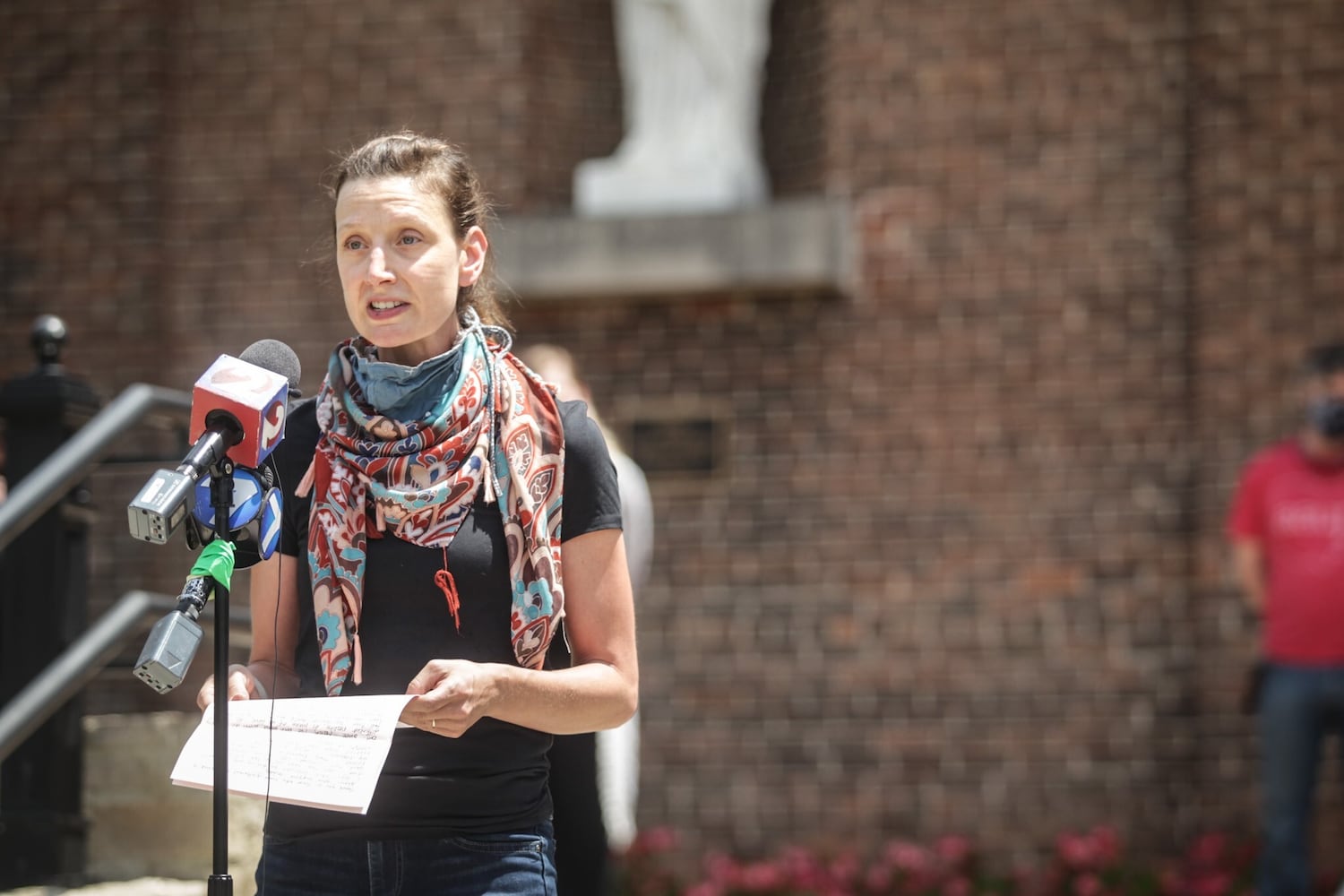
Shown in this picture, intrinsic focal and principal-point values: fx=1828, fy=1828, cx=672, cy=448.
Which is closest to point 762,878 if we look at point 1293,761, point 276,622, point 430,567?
point 1293,761

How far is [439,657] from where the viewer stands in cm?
236

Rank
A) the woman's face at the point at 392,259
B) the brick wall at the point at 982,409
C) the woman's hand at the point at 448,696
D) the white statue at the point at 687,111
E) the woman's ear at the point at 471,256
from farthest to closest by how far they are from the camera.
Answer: the white statue at the point at 687,111, the brick wall at the point at 982,409, the woman's ear at the point at 471,256, the woman's face at the point at 392,259, the woman's hand at the point at 448,696

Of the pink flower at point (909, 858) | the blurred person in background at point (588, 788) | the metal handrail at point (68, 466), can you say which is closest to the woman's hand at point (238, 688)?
the blurred person in background at point (588, 788)

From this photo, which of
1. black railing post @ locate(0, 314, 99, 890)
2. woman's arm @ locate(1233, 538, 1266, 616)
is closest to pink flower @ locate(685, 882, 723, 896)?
woman's arm @ locate(1233, 538, 1266, 616)

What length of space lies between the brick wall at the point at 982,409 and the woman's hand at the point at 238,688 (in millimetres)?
4829

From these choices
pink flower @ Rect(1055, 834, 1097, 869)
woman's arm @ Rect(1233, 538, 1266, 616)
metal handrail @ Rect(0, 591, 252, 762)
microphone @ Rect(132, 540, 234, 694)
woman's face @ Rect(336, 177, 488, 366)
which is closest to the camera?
microphone @ Rect(132, 540, 234, 694)

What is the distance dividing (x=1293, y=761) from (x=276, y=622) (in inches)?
174

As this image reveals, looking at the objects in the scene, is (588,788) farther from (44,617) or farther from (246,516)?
(246,516)

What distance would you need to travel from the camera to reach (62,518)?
4.73 metres

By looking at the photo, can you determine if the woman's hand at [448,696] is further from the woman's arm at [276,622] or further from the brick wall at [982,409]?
the brick wall at [982,409]

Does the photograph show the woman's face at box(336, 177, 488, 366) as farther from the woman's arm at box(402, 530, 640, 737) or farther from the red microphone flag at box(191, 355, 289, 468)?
the woman's arm at box(402, 530, 640, 737)

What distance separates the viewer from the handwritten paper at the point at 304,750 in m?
2.18

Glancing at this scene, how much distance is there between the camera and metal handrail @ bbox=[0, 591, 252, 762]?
405cm

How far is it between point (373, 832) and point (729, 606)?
4.94 metres
